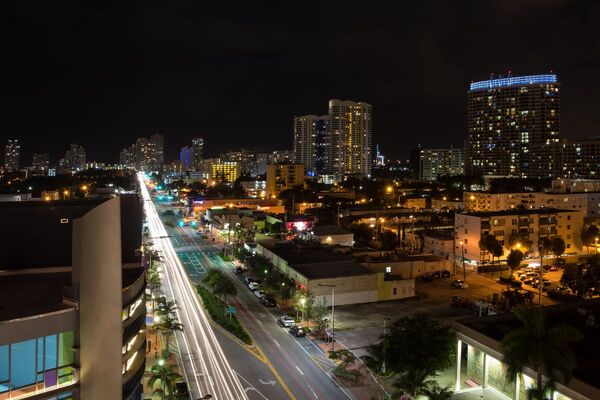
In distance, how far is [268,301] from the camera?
856 inches

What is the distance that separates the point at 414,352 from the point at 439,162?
120785 millimetres

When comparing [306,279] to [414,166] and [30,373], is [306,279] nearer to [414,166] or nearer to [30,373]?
[30,373]

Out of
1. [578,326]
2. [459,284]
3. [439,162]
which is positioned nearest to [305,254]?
[459,284]

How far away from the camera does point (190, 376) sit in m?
14.1

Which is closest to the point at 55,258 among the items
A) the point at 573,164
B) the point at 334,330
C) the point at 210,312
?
the point at 210,312

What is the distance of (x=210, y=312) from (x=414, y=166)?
129154 millimetres

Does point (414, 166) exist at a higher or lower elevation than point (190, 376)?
higher

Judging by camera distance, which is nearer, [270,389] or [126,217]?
[270,389]

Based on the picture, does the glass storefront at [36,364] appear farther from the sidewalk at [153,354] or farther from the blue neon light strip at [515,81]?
the blue neon light strip at [515,81]

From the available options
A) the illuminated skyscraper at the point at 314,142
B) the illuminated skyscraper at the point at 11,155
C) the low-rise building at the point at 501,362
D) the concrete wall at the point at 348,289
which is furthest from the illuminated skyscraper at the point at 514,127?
the illuminated skyscraper at the point at 11,155

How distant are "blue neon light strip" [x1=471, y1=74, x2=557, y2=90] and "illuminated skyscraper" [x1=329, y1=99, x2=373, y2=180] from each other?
24.8m

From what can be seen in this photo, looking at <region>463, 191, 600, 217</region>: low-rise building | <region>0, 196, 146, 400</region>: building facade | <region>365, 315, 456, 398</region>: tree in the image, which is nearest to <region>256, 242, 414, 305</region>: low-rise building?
<region>365, 315, 456, 398</region>: tree

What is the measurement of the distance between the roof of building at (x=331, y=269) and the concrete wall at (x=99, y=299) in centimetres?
1359

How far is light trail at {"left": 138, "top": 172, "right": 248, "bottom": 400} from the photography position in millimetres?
13180
